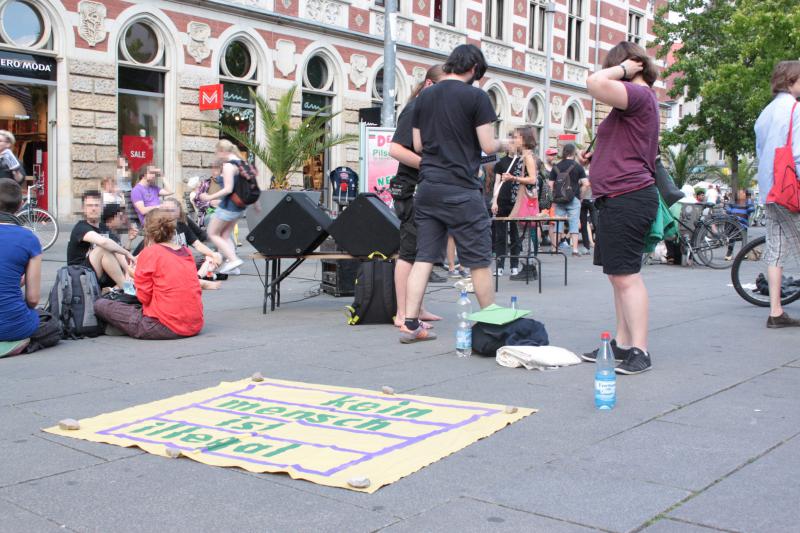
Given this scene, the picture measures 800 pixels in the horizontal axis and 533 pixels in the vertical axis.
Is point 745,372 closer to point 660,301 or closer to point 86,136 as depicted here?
point 660,301

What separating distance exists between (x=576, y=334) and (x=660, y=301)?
262 centimetres

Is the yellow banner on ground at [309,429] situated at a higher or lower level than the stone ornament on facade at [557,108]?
lower

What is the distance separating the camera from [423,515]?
123 inches

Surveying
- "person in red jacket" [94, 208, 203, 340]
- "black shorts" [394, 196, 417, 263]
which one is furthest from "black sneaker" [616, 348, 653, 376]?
"person in red jacket" [94, 208, 203, 340]

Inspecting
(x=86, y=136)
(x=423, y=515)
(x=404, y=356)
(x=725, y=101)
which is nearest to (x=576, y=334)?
(x=404, y=356)

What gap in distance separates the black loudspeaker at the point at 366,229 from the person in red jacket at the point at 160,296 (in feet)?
4.77

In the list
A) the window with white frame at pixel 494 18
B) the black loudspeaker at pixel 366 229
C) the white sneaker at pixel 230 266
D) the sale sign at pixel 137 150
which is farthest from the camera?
the window with white frame at pixel 494 18

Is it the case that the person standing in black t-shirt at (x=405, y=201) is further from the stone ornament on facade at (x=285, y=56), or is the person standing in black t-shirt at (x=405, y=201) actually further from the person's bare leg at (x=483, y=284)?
the stone ornament on facade at (x=285, y=56)

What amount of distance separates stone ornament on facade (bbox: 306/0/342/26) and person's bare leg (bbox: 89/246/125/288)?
695 inches

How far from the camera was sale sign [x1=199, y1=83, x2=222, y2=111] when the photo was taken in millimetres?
21062

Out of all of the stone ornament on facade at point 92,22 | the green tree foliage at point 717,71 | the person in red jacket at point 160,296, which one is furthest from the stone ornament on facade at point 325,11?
the person in red jacket at point 160,296

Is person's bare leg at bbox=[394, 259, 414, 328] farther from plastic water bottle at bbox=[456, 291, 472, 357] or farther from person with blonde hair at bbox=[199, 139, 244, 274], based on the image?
person with blonde hair at bbox=[199, 139, 244, 274]

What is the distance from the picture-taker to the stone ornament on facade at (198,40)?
2133 cm

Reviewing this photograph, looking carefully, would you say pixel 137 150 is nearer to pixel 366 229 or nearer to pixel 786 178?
pixel 366 229
